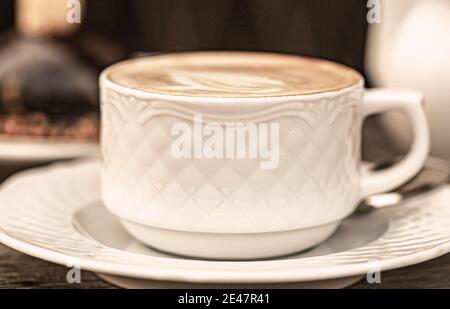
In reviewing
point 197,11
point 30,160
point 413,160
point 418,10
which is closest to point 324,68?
point 413,160

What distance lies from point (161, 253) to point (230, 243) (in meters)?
0.05

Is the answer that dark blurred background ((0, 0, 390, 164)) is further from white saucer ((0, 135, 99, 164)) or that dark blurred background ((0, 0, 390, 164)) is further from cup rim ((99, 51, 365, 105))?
cup rim ((99, 51, 365, 105))

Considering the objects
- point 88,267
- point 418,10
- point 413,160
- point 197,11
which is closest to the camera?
point 88,267

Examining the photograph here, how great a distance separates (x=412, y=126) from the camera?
20.1 inches

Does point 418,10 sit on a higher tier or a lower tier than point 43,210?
higher

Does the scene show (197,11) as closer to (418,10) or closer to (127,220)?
(418,10)

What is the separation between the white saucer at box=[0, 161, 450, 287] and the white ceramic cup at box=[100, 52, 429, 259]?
17mm

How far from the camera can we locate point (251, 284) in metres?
0.40

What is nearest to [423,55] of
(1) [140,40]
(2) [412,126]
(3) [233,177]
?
(2) [412,126]

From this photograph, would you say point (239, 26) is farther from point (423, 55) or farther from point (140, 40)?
point (423, 55)

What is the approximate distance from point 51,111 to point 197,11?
29 centimetres

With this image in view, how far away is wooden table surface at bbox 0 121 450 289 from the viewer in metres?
0.46

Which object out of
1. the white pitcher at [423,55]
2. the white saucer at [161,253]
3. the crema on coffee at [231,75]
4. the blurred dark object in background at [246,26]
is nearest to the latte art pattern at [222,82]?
the crema on coffee at [231,75]

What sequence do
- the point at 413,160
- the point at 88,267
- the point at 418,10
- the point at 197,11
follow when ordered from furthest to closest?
1. the point at 197,11
2. the point at 418,10
3. the point at 413,160
4. the point at 88,267
